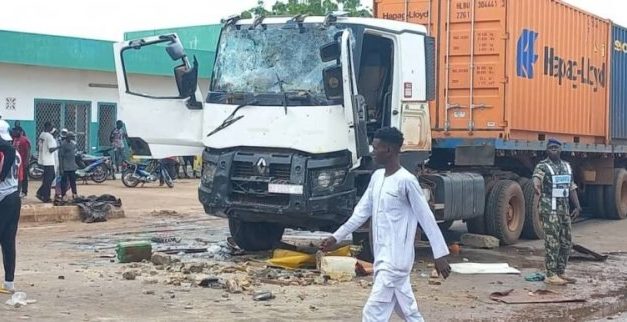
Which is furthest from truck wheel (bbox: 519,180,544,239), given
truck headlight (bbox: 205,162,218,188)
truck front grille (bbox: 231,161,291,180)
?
truck headlight (bbox: 205,162,218,188)

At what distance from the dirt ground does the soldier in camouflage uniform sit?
0.87 ft

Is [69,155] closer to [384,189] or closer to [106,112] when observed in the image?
[106,112]

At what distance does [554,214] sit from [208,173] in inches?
161

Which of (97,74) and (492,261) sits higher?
(97,74)

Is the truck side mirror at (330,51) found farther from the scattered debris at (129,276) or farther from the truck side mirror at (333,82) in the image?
the scattered debris at (129,276)

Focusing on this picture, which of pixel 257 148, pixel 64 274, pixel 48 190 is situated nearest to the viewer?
pixel 64 274

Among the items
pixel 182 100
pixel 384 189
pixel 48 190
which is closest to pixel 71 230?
pixel 48 190

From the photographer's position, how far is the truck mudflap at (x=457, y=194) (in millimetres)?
12156

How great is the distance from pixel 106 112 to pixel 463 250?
18.7 metres

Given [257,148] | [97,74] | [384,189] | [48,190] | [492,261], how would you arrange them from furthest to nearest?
1. [97,74]
2. [48,190]
3. [492,261]
4. [257,148]
5. [384,189]

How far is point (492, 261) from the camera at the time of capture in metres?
12.3

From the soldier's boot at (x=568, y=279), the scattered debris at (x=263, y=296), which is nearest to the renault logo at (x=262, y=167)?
the scattered debris at (x=263, y=296)

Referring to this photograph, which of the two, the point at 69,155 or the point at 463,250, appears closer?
the point at 463,250

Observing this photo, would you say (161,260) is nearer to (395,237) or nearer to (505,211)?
(395,237)
